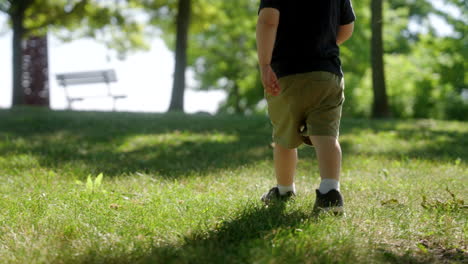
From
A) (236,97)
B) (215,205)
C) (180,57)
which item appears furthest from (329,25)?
(236,97)

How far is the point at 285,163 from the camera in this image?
3129 millimetres

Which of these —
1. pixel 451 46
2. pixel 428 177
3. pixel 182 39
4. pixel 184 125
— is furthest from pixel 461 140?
pixel 451 46

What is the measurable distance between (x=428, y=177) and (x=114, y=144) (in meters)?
3.96

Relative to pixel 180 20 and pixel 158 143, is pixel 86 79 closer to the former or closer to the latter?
pixel 180 20

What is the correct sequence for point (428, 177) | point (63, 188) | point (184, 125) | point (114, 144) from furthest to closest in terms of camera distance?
point (184, 125)
point (114, 144)
point (428, 177)
point (63, 188)

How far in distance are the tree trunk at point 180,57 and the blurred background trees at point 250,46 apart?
0.03 m

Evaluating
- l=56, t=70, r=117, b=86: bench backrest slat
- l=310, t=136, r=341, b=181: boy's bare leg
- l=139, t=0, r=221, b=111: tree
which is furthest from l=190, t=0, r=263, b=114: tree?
l=310, t=136, r=341, b=181: boy's bare leg

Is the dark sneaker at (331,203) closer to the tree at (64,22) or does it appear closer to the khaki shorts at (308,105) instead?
the khaki shorts at (308,105)

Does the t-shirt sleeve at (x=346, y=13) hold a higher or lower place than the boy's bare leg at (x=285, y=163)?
higher

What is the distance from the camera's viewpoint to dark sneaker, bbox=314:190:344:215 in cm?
272

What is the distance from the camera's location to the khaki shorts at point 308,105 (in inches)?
110

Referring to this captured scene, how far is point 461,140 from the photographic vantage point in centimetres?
682

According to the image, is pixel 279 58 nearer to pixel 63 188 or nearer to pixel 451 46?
pixel 63 188

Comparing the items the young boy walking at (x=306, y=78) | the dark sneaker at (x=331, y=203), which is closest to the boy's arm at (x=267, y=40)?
the young boy walking at (x=306, y=78)
